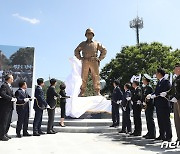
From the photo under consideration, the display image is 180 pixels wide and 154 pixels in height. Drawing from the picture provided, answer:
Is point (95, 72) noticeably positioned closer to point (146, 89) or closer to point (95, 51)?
point (95, 51)

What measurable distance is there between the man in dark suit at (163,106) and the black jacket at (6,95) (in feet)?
11.0

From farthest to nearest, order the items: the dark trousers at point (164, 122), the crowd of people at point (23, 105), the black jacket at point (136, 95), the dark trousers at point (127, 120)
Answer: the dark trousers at point (127, 120)
the black jacket at point (136, 95)
the crowd of people at point (23, 105)
the dark trousers at point (164, 122)

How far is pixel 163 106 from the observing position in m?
5.23

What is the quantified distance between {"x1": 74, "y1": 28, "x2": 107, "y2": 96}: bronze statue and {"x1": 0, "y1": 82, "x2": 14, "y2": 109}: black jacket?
4170mm

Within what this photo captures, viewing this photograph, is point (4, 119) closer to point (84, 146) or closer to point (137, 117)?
point (84, 146)

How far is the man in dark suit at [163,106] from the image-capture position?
5102 millimetres

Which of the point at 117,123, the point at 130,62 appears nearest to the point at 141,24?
the point at 130,62

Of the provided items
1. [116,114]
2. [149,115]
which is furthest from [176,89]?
[116,114]

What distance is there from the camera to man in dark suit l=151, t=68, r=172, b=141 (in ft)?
16.7

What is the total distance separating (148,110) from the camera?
5.84m

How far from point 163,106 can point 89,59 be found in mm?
5137

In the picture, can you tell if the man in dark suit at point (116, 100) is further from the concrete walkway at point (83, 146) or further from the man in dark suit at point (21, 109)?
the man in dark suit at point (21, 109)

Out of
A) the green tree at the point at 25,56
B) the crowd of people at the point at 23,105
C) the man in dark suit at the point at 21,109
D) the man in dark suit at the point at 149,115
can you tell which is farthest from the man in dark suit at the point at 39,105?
the green tree at the point at 25,56

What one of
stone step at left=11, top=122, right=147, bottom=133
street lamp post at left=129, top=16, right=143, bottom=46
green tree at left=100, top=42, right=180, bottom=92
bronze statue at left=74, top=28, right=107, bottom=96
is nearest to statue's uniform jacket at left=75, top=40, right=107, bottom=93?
Result: bronze statue at left=74, top=28, right=107, bottom=96
